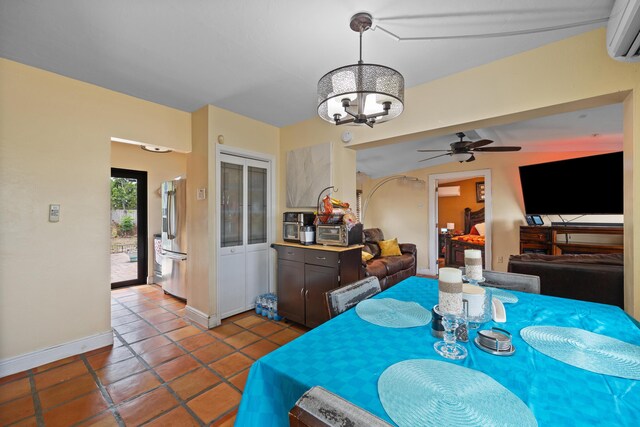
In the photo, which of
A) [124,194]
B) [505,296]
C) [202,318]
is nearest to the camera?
[505,296]

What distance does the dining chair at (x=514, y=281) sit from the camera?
184 centimetres

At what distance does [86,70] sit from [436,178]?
5734 millimetres

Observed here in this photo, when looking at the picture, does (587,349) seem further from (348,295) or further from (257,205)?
(257,205)

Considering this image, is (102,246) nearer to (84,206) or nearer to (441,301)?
(84,206)

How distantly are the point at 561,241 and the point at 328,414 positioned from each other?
5.07 meters

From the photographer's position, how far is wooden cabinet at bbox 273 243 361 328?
8.97ft

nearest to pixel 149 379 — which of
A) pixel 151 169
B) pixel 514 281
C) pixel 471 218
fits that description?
pixel 514 281

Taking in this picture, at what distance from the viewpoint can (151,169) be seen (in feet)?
15.3

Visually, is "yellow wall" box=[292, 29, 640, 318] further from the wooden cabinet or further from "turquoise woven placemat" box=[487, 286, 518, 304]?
the wooden cabinet

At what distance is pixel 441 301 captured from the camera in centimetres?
104

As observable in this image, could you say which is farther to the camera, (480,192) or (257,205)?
(480,192)

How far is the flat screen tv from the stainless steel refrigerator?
17.5 feet

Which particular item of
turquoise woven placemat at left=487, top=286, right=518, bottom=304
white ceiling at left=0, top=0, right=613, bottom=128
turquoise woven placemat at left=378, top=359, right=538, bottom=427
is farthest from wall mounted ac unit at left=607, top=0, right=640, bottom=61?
turquoise woven placemat at left=378, top=359, right=538, bottom=427

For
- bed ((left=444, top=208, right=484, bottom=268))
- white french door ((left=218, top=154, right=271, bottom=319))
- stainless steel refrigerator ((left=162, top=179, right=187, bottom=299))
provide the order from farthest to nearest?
bed ((left=444, top=208, right=484, bottom=268)) → stainless steel refrigerator ((left=162, top=179, right=187, bottom=299)) → white french door ((left=218, top=154, right=271, bottom=319))
